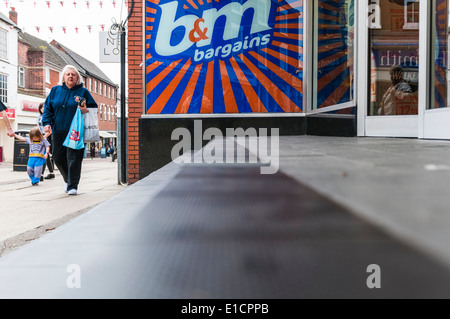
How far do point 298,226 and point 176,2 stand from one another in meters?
5.45

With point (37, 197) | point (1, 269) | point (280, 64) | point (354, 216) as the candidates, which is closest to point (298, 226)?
point (354, 216)

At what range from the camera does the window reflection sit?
432cm

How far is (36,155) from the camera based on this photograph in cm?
713

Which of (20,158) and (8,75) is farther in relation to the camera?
(8,75)

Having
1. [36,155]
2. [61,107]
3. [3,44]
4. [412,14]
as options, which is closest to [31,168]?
[36,155]

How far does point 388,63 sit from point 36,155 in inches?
225

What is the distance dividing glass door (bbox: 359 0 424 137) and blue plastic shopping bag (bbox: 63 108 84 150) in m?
3.04

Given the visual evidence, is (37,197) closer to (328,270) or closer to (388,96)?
(388,96)

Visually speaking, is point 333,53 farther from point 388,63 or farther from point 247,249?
point 247,249

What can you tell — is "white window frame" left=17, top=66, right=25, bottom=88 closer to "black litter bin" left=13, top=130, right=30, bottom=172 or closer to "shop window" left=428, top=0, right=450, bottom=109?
"black litter bin" left=13, top=130, right=30, bottom=172

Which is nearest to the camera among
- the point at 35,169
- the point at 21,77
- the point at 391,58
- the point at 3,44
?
the point at 391,58

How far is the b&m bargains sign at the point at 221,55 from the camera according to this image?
554cm
